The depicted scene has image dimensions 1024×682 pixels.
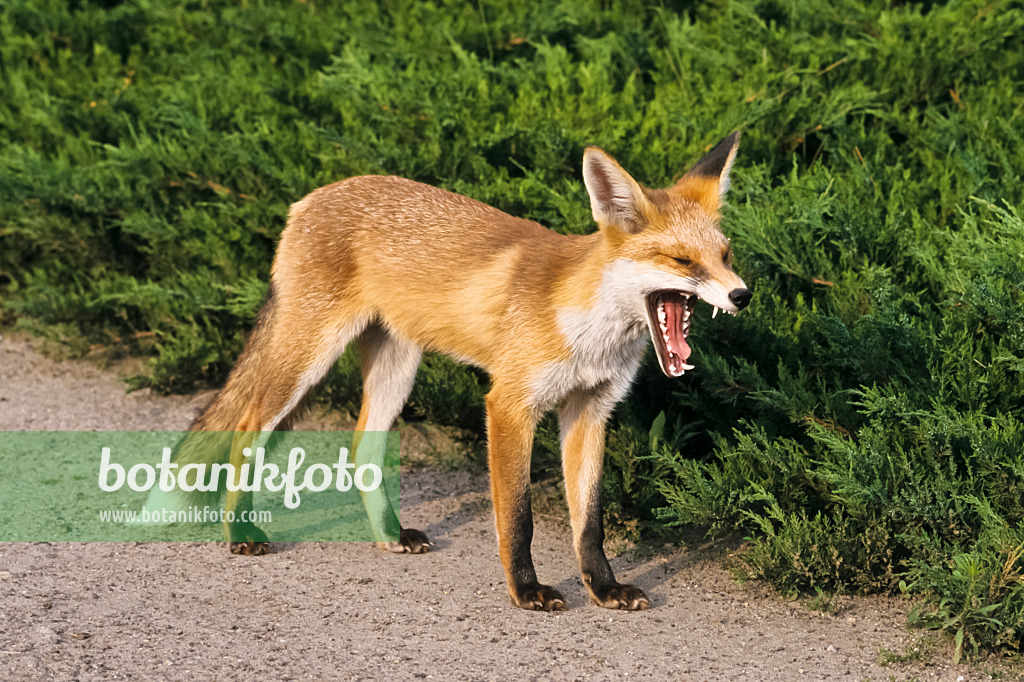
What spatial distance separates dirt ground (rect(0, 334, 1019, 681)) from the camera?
3.78m

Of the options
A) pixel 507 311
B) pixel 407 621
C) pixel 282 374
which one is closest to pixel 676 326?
pixel 507 311

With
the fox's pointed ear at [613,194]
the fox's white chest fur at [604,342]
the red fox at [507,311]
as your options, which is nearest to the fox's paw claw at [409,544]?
the red fox at [507,311]

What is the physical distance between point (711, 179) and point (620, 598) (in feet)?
5.63

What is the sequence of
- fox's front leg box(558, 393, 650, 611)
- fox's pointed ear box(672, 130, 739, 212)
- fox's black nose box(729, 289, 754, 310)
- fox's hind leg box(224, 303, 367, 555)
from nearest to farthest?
fox's black nose box(729, 289, 754, 310), fox's pointed ear box(672, 130, 739, 212), fox's front leg box(558, 393, 650, 611), fox's hind leg box(224, 303, 367, 555)

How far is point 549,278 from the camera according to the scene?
4273 millimetres

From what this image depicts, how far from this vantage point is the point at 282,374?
4730 millimetres

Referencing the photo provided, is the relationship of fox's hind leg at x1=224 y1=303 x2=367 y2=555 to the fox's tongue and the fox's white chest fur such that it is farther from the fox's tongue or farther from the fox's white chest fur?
the fox's tongue

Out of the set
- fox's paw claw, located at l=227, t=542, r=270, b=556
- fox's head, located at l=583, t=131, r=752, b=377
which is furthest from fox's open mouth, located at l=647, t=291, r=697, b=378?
fox's paw claw, located at l=227, t=542, r=270, b=556

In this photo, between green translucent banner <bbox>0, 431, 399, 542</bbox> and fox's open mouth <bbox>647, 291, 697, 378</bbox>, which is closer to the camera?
fox's open mouth <bbox>647, 291, 697, 378</bbox>

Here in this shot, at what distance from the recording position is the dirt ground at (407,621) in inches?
149

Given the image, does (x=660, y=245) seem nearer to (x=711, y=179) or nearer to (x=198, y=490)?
(x=711, y=179)

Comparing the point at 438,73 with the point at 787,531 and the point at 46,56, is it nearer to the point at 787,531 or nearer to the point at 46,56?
the point at 787,531

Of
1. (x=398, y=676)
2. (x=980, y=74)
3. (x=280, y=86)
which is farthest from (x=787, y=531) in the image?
(x=280, y=86)

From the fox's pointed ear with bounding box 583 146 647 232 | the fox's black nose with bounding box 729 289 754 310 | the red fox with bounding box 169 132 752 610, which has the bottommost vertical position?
the red fox with bounding box 169 132 752 610
